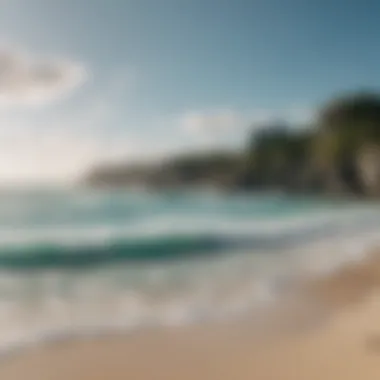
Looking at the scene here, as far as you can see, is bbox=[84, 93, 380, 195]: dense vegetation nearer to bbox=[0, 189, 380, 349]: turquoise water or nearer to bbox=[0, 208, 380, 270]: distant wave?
bbox=[0, 189, 380, 349]: turquoise water

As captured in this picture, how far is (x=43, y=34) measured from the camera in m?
1.38

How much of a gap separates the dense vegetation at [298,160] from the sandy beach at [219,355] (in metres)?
0.41

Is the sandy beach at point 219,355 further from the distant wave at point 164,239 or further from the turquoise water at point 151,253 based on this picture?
the distant wave at point 164,239

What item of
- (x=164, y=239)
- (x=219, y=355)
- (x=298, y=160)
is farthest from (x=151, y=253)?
(x=298, y=160)

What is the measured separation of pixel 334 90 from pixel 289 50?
0.58ft

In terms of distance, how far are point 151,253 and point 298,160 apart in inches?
23.3

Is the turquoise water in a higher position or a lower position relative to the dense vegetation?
lower

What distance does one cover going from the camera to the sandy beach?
50.9 inches

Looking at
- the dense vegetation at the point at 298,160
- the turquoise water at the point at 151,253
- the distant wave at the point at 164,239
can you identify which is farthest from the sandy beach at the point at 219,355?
the dense vegetation at the point at 298,160

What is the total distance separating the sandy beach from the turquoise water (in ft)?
0.20

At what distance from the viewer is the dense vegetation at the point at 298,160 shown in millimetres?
1461

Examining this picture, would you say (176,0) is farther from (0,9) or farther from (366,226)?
(366,226)

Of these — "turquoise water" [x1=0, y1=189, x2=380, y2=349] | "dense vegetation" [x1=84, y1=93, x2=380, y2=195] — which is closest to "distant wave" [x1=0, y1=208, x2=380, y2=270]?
"turquoise water" [x1=0, y1=189, x2=380, y2=349]

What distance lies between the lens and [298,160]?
1.54 m
